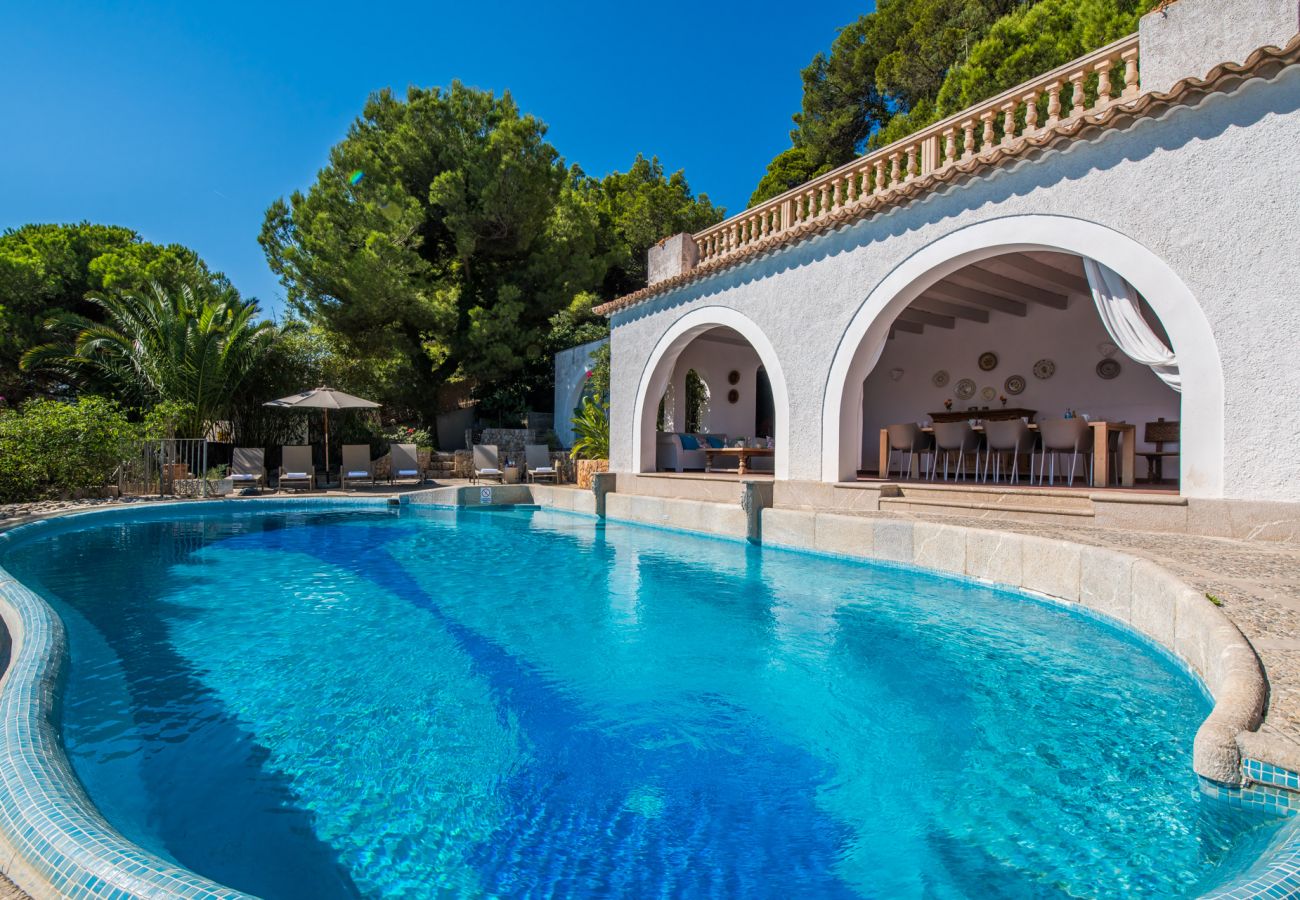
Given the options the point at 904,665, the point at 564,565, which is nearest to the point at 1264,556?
the point at 904,665

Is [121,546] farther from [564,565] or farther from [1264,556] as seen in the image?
[1264,556]

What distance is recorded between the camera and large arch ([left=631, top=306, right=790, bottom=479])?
10.3 meters

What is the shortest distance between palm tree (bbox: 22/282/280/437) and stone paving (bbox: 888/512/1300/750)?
16.8 m

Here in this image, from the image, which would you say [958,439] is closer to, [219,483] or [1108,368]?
[1108,368]

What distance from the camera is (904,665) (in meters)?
4.66

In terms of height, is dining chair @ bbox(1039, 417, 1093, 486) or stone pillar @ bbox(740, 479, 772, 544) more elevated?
dining chair @ bbox(1039, 417, 1093, 486)

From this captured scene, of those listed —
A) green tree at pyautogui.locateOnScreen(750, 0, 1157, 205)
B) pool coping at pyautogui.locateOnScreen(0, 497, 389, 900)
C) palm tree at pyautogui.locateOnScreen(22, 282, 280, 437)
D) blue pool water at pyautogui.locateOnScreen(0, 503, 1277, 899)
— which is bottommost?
blue pool water at pyautogui.locateOnScreen(0, 503, 1277, 899)

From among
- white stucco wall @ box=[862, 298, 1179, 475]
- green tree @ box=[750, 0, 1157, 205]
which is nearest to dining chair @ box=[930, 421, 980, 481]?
white stucco wall @ box=[862, 298, 1179, 475]

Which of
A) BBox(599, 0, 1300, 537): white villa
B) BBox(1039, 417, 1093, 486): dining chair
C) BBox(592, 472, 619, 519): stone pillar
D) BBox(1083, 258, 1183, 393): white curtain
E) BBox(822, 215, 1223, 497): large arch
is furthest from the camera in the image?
BBox(592, 472, 619, 519): stone pillar

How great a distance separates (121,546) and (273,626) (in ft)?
18.5

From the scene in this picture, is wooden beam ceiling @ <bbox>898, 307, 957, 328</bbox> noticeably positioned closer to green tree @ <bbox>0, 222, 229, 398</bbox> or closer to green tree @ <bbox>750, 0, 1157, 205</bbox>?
green tree @ <bbox>750, 0, 1157, 205</bbox>

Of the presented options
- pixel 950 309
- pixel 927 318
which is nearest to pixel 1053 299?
pixel 950 309

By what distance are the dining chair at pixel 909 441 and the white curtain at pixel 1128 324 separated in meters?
4.00

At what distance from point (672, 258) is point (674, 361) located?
2.03 metres
